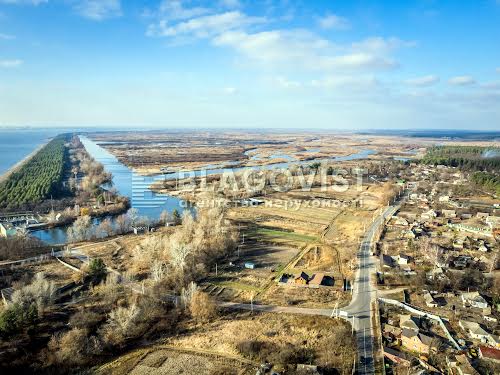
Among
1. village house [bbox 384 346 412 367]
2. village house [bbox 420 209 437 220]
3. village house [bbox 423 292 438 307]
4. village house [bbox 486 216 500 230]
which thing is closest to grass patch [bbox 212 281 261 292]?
village house [bbox 384 346 412 367]

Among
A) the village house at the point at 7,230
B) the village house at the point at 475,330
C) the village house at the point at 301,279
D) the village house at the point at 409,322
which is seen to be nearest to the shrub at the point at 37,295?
the village house at the point at 7,230

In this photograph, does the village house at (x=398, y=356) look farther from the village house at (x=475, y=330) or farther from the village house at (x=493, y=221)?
the village house at (x=493, y=221)

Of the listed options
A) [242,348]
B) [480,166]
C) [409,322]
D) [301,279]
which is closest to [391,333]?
[409,322]

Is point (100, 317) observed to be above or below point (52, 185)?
below

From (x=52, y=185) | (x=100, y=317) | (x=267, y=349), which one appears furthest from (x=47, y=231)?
(x=267, y=349)

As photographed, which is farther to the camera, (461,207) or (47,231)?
(461,207)

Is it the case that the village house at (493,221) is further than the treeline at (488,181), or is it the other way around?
the treeline at (488,181)

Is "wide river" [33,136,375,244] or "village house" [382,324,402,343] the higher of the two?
"wide river" [33,136,375,244]

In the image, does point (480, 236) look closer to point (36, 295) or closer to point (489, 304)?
point (489, 304)

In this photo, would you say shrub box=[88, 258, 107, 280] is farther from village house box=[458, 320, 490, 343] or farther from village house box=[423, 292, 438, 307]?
village house box=[458, 320, 490, 343]
